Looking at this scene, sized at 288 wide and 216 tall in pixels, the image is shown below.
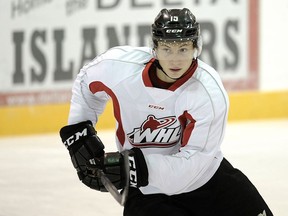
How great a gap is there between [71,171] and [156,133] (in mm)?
2206

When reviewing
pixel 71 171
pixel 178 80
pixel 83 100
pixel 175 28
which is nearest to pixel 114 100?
pixel 83 100

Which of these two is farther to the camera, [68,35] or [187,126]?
[68,35]

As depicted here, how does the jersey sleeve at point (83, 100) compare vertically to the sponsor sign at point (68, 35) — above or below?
above

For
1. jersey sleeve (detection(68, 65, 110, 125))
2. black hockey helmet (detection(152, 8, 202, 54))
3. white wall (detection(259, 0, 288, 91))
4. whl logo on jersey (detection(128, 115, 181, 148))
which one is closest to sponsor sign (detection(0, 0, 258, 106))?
white wall (detection(259, 0, 288, 91))

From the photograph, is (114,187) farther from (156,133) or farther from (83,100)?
(83,100)

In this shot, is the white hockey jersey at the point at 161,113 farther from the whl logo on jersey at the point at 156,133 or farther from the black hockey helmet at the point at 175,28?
the black hockey helmet at the point at 175,28

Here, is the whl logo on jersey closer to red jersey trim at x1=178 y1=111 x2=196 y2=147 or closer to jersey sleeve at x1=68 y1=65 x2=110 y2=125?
red jersey trim at x1=178 y1=111 x2=196 y2=147

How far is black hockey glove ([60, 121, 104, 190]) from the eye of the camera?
3.34m

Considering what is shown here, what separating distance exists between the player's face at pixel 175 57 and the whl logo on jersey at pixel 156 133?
217 mm

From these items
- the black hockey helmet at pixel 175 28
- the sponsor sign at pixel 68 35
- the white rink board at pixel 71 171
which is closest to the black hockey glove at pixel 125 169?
the black hockey helmet at pixel 175 28

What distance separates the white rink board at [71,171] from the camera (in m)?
4.50

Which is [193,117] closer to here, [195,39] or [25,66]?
[195,39]

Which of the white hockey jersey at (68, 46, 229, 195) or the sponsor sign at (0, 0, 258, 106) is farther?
the sponsor sign at (0, 0, 258, 106)

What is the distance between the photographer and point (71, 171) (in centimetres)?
547
